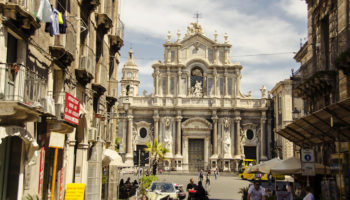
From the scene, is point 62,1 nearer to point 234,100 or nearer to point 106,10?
point 106,10

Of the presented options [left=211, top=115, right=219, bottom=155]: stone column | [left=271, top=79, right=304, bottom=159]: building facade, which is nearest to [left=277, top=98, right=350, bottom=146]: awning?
[left=271, top=79, right=304, bottom=159]: building facade

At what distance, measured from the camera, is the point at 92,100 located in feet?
59.7

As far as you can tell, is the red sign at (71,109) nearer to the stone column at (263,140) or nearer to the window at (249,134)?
the stone column at (263,140)

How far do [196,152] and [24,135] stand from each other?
45371 millimetres

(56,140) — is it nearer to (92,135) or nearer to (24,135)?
(24,135)

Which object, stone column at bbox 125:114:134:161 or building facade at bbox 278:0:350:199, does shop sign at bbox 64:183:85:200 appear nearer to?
building facade at bbox 278:0:350:199

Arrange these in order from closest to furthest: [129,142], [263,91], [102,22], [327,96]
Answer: [102,22]
[327,96]
[129,142]
[263,91]

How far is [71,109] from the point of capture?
43.2 feet

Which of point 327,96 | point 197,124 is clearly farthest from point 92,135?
point 197,124

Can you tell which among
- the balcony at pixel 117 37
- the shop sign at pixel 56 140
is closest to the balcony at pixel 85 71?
the shop sign at pixel 56 140

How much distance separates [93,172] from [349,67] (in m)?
10.7

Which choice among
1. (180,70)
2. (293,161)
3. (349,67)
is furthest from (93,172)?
(180,70)

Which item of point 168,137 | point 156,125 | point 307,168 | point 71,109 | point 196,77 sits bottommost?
point 307,168

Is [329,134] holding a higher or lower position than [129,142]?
lower
